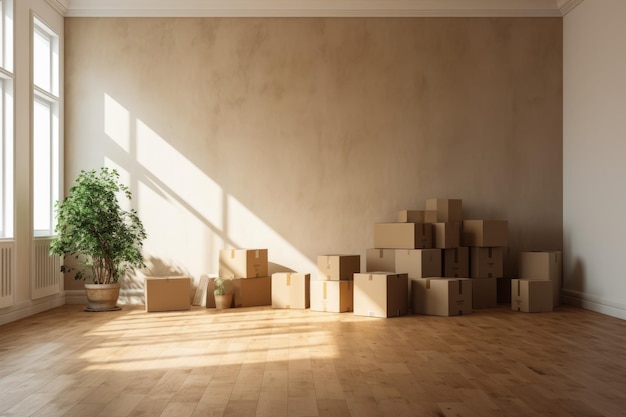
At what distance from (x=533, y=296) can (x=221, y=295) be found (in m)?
3.02

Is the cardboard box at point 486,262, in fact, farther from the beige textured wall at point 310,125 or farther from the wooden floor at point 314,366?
the wooden floor at point 314,366

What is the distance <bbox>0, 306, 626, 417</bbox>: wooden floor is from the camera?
296 cm

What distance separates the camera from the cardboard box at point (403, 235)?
6477mm

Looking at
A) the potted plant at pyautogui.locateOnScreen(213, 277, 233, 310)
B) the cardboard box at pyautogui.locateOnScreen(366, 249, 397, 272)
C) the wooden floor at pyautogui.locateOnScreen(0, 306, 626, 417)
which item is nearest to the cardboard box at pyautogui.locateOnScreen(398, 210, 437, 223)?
the cardboard box at pyautogui.locateOnScreen(366, 249, 397, 272)

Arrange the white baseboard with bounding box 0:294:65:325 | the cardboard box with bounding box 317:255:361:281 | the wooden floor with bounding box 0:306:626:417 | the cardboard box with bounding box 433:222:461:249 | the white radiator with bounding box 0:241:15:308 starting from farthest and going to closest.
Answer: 1. the cardboard box with bounding box 433:222:461:249
2. the cardboard box with bounding box 317:255:361:281
3. the white baseboard with bounding box 0:294:65:325
4. the white radiator with bounding box 0:241:15:308
5. the wooden floor with bounding box 0:306:626:417

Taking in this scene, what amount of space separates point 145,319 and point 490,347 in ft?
10.1

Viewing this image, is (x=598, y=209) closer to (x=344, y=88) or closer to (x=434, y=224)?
(x=434, y=224)

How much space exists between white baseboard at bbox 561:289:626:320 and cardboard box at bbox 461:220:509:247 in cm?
90

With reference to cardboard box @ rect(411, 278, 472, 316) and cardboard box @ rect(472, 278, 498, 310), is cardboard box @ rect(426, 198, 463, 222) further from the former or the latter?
cardboard box @ rect(411, 278, 472, 316)

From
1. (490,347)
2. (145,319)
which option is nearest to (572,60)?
(490,347)

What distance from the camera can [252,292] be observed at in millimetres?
6828

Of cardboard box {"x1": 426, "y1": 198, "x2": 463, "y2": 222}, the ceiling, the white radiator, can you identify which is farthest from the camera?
the ceiling

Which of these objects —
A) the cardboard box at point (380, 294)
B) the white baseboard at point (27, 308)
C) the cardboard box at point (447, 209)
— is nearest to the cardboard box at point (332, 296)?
the cardboard box at point (380, 294)

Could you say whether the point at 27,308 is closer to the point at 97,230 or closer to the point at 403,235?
the point at 97,230
